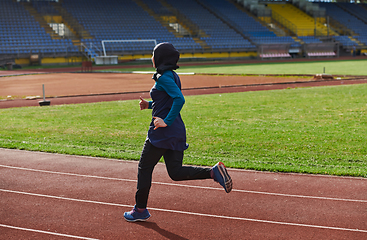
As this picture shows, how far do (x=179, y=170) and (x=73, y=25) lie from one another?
49436mm

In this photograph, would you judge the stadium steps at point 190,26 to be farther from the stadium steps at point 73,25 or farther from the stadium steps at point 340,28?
the stadium steps at point 340,28

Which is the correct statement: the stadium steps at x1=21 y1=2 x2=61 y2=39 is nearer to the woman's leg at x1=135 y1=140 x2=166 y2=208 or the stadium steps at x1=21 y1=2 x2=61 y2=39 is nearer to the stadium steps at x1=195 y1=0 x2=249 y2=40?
the stadium steps at x1=195 y1=0 x2=249 y2=40

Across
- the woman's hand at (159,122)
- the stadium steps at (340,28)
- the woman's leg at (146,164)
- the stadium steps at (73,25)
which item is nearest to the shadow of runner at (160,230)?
the woman's leg at (146,164)

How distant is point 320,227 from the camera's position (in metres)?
4.45

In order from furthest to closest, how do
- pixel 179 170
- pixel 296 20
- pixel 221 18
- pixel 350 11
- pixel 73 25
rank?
pixel 350 11 → pixel 296 20 → pixel 221 18 → pixel 73 25 → pixel 179 170

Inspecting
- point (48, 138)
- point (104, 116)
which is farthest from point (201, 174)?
point (104, 116)

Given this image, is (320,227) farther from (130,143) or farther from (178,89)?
(130,143)

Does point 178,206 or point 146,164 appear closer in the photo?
point 146,164

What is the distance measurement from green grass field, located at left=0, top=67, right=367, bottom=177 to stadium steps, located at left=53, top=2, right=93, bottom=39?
123ft

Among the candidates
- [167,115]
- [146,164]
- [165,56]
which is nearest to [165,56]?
[165,56]

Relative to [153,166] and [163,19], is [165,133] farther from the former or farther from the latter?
[163,19]

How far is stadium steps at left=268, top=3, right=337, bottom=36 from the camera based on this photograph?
63.6 m

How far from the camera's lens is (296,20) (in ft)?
220

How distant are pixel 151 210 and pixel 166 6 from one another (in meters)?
58.2
